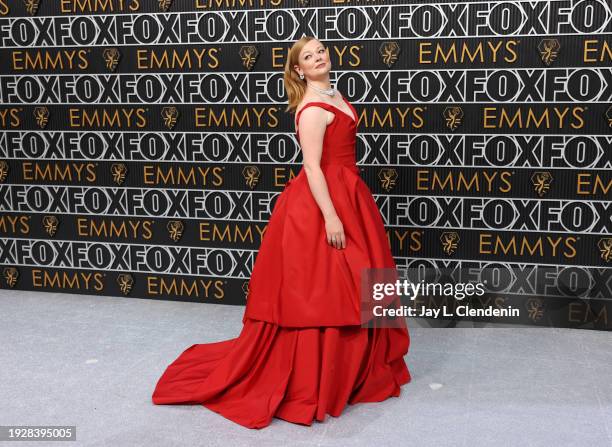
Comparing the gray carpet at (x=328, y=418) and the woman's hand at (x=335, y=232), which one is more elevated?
the woman's hand at (x=335, y=232)

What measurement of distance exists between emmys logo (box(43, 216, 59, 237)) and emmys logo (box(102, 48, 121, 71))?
3.39 ft

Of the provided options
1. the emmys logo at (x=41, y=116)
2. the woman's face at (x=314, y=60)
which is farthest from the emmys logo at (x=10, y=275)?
the woman's face at (x=314, y=60)

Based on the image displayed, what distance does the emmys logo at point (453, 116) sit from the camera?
154 inches

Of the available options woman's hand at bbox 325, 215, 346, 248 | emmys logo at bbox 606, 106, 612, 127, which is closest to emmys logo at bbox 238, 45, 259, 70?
woman's hand at bbox 325, 215, 346, 248

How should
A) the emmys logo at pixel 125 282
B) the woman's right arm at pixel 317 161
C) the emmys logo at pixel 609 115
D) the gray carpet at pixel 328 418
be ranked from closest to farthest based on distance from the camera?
the gray carpet at pixel 328 418
the woman's right arm at pixel 317 161
the emmys logo at pixel 609 115
the emmys logo at pixel 125 282

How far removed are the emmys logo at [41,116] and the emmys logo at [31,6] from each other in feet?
1.87

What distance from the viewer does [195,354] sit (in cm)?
351

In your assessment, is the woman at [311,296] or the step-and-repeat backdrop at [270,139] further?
the step-and-repeat backdrop at [270,139]

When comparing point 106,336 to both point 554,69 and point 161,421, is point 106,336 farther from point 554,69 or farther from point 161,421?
point 554,69

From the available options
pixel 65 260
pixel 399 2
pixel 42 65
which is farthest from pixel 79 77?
pixel 399 2

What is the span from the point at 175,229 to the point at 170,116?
675mm

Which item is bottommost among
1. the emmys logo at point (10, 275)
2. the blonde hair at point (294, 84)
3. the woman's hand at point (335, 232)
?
the emmys logo at point (10, 275)

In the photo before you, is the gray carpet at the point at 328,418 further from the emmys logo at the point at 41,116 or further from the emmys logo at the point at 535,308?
the emmys logo at the point at 41,116
